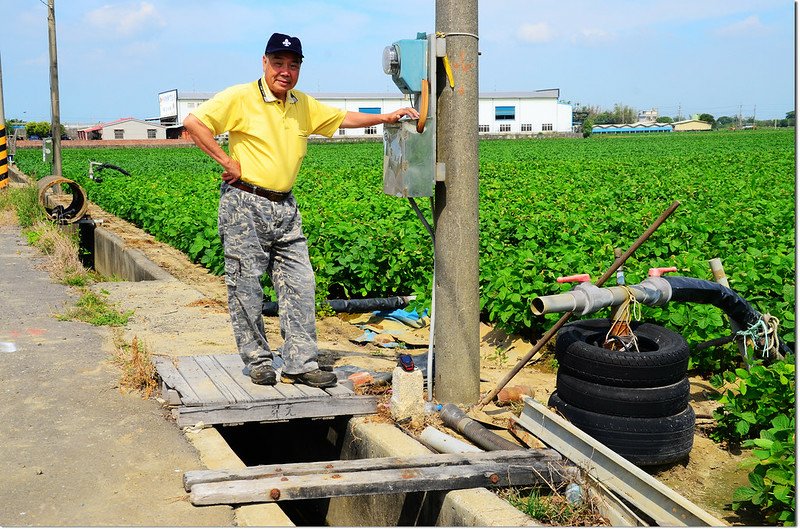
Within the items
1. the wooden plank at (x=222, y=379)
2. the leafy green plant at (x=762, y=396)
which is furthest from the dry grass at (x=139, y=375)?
the leafy green plant at (x=762, y=396)

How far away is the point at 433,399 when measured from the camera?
5.46m

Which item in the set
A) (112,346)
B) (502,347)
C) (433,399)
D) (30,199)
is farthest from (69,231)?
(433,399)

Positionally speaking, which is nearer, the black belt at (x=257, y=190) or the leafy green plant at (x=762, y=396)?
the leafy green plant at (x=762, y=396)

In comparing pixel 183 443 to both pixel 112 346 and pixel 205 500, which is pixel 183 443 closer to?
pixel 205 500

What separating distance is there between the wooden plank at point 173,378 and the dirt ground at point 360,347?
0.63 meters

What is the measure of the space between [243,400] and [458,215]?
5.41 feet

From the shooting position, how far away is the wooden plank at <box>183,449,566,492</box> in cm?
406

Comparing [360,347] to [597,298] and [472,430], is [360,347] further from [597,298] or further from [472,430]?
[597,298]

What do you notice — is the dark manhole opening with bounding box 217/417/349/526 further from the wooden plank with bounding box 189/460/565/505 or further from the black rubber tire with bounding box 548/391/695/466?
the black rubber tire with bounding box 548/391/695/466

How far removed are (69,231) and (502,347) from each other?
10869 millimetres

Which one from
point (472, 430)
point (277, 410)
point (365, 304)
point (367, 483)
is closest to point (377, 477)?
point (367, 483)

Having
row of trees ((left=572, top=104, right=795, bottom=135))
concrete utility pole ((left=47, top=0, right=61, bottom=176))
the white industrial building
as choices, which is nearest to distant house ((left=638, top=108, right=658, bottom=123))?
row of trees ((left=572, top=104, right=795, bottom=135))

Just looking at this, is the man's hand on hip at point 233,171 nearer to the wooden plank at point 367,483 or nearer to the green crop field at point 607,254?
the wooden plank at point 367,483

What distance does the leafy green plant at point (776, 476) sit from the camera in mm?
3674
